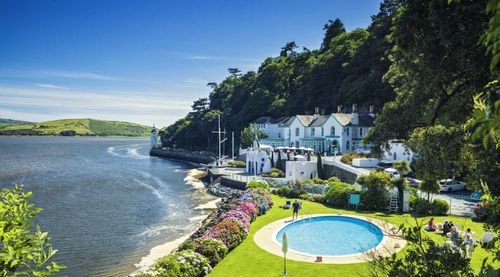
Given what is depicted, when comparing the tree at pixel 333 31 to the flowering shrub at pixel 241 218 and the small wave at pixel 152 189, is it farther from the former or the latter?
the flowering shrub at pixel 241 218

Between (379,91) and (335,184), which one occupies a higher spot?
(379,91)

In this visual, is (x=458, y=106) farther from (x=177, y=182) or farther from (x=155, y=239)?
(x=177, y=182)

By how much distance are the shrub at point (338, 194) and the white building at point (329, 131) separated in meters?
19.3

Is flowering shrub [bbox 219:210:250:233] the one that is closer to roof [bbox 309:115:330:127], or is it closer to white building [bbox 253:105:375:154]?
white building [bbox 253:105:375:154]

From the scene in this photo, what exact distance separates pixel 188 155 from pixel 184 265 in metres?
87.9

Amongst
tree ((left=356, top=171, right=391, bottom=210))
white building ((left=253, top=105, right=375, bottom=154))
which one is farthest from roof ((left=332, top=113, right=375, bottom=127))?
tree ((left=356, top=171, right=391, bottom=210))

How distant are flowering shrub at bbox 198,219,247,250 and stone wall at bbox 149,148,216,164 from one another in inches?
2406

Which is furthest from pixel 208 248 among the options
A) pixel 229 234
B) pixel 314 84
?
pixel 314 84

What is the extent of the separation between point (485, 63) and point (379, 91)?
54.0m

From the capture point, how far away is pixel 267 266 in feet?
53.5

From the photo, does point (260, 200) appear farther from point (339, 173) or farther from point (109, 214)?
point (109, 214)

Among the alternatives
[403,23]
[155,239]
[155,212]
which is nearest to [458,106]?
[403,23]

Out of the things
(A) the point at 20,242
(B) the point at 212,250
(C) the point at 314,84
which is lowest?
(B) the point at 212,250

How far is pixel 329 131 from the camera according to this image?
191 feet
